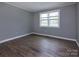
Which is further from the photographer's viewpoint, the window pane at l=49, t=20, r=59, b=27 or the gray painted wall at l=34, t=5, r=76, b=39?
the window pane at l=49, t=20, r=59, b=27

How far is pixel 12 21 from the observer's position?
12.2ft

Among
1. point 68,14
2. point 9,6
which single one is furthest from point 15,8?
point 68,14

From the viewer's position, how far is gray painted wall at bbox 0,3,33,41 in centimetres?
320

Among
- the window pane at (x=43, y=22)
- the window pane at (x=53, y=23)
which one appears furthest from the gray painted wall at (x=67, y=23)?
the window pane at (x=43, y=22)

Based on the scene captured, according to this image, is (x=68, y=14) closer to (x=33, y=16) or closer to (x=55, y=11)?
(x=55, y=11)

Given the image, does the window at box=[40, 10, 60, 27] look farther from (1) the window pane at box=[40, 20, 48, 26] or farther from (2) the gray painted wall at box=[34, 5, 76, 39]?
(2) the gray painted wall at box=[34, 5, 76, 39]

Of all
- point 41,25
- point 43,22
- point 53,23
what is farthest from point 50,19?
point 41,25

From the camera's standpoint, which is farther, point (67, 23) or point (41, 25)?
point (41, 25)

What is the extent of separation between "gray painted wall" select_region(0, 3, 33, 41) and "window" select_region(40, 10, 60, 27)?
1.05 metres

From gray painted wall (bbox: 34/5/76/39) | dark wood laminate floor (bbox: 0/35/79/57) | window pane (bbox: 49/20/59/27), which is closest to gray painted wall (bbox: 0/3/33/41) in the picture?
dark wood laminate floor (bbox: 0/35/79/57)

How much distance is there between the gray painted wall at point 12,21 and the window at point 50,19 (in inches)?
41.2

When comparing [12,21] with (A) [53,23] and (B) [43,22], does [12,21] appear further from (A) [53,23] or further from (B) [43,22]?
(A) [53,23]

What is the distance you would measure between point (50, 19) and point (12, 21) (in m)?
2.23

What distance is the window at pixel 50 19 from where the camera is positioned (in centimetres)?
411
